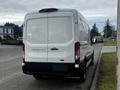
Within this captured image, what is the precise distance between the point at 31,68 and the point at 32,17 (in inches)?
66.3

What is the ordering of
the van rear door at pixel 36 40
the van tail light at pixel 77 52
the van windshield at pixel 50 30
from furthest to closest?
the van rear door at pixel 36 40 → the van windshield at pixel 50 30 → the van tail light at pixel 77 52

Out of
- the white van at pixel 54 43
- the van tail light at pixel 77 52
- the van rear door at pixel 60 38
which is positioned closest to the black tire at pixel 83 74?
the white van at pixel 54 43

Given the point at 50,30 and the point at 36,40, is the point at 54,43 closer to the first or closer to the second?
the point at 50,30

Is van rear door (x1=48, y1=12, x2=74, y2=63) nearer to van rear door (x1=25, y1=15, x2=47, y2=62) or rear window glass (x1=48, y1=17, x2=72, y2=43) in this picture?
rear window glass (x1=48, y1=17, x2=72, y2=43)

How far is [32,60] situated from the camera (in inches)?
407

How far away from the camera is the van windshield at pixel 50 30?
33.1 ft

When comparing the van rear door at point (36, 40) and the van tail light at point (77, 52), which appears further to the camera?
the van rear door at point (36, 40)

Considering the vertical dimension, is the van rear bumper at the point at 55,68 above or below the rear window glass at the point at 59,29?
below

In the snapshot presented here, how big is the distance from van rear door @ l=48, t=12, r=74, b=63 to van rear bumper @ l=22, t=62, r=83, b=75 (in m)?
0.14

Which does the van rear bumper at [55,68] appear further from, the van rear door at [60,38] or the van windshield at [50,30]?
the van windshield at [50,30]

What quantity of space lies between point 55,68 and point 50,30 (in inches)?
49.0

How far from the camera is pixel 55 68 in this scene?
33.0ft

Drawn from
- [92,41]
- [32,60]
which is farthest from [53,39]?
[92,41]

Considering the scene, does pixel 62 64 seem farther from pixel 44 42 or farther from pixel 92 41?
pixel 92 41
